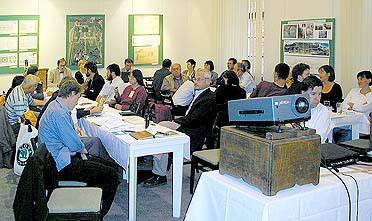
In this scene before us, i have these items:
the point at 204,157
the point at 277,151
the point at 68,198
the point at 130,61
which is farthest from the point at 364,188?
the point at 130,61

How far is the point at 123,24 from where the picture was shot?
1087 cm

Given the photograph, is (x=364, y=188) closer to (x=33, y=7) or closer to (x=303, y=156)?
(x=303, y=156)

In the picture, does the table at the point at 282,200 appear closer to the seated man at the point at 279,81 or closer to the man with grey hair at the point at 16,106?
the seated man at the point at 279,81

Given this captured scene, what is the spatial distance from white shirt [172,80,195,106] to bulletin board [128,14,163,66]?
4123 millimetres

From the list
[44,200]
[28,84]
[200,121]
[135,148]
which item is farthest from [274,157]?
[28,84]

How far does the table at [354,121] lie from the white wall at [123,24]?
Result: 6.38 m

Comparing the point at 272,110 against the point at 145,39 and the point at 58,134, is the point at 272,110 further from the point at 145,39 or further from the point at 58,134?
the point at 145,39

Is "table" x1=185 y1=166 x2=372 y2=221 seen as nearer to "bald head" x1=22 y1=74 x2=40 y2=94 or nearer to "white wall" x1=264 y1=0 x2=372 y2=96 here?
"bald head" x1=22 y1=74 x2=40 y2=94

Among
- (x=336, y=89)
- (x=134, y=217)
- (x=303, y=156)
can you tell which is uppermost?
(x=336, y=89)

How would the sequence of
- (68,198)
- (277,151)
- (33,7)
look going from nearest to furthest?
(277,151) < (68,198) < (33,7)

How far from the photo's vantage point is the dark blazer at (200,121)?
208 inches

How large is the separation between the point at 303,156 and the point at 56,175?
2.11 meters

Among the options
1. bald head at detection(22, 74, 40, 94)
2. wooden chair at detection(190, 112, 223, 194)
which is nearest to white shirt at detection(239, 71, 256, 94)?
wooden chair at detection(190, 112, 223, 194)

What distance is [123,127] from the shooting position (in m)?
4.63
